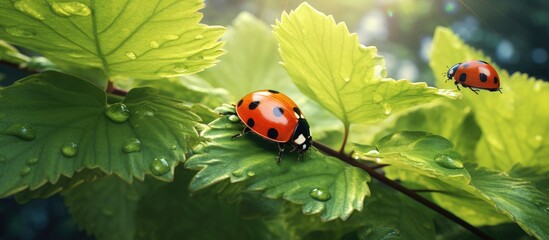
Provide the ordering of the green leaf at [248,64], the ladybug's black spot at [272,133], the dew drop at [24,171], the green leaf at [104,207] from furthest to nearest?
the green leaf at [248,64], the green leaf at [104,207], the ladybug's black spot at [272,133], the dew drop at [24,171]

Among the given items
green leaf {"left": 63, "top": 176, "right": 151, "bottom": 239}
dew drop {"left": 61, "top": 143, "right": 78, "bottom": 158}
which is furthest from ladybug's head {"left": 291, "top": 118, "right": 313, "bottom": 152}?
green leaf {"left": 63, "top": 176, "right": 151, "bottom": 239}

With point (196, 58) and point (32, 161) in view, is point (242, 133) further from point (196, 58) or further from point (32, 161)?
point (32, 161)

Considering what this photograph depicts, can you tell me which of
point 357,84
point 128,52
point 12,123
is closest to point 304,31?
point 357,84

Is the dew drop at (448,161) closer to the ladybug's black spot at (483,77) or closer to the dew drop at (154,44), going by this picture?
the ladybug's black spot at (483,77)

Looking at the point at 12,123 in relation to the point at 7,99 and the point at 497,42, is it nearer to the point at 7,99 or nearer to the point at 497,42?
the point at 7,99

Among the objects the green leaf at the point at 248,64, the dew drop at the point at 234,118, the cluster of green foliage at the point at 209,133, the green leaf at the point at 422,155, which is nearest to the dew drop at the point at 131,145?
the cluster of green foliage at the point at 209,133

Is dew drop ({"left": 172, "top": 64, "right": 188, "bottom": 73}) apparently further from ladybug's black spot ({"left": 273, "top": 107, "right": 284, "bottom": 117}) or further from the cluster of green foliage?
ladybug's black spot ({"left": 273, "top": 107, "right": 284, "bottom": 117})

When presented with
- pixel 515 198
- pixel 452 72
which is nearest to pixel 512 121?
pixel 452 72
